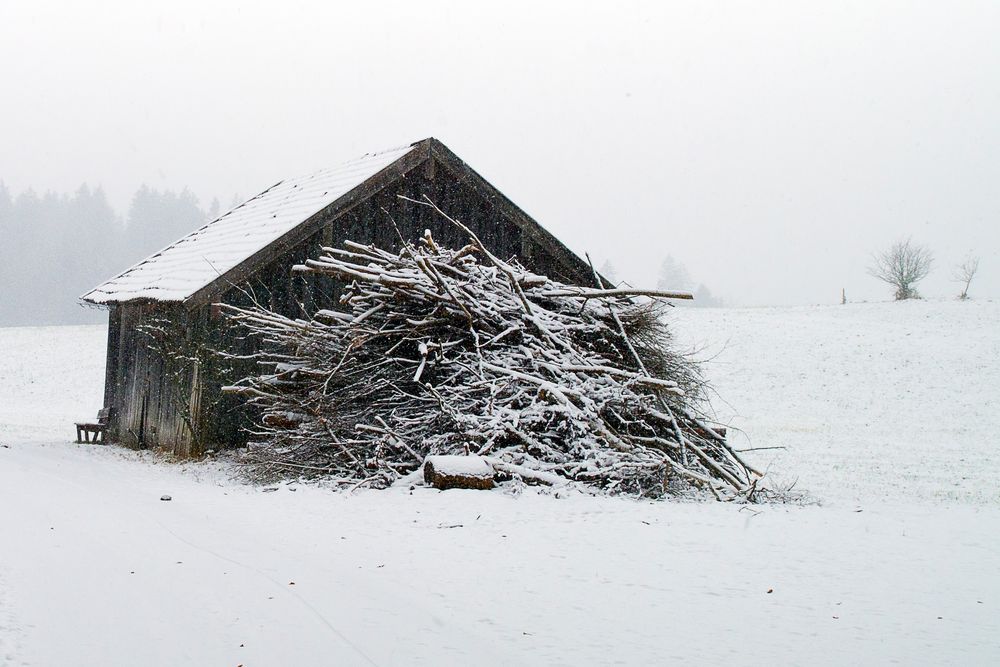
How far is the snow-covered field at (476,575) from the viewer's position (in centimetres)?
350

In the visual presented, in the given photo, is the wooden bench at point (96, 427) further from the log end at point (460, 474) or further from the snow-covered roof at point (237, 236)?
the log end at point (460, 474)

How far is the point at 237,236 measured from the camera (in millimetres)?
12867

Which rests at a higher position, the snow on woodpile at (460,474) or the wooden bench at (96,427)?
the snow on woodpile at (460,474)

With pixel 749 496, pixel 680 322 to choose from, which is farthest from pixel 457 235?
pixel 680 322

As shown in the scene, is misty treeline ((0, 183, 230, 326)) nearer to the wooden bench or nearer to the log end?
the wooden bench

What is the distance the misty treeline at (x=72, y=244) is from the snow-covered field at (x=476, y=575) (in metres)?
60.9

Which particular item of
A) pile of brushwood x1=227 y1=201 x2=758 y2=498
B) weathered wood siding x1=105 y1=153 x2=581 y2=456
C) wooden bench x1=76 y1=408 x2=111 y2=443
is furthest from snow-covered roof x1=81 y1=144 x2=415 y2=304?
pile of brushwood x1=227 y1=201 x2=758 y2=498

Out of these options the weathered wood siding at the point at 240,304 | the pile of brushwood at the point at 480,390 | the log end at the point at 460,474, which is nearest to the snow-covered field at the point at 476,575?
the log end at the point at 460,474

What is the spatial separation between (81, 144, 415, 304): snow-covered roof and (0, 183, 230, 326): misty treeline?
54328 mm

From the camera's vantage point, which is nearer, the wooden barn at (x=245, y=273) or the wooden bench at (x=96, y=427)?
the wooden barn at (x=245, y=273)

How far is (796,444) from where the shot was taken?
1516 centimetres

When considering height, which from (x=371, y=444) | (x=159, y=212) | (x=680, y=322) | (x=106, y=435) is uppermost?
(x=159, y=212)

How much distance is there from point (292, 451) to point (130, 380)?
6650mm

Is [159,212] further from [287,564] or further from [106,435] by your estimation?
[287,564]
